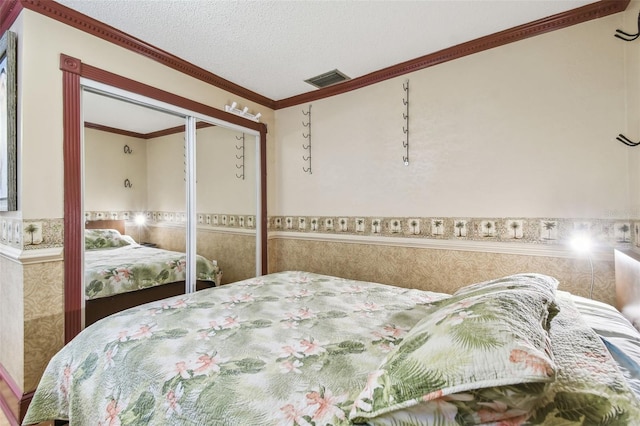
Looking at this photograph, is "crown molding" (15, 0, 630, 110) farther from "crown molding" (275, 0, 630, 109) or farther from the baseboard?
the baseboard

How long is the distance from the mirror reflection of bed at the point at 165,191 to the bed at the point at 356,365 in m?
1.02

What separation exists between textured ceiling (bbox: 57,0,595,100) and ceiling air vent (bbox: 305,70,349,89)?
0.10 m

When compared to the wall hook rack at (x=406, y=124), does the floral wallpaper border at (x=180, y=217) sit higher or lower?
lower

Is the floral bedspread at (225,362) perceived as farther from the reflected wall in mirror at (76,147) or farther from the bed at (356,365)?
the reflected wall in mirror at (76,147)

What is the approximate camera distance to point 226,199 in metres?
2.98

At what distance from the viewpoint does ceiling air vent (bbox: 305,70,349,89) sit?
2.69m

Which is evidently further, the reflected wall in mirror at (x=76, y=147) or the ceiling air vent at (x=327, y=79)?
the ceiling air vent at (x=327, y=79)

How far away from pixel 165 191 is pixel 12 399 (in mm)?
1597

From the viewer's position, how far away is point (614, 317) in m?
1.20

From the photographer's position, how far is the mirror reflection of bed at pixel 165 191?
207cm

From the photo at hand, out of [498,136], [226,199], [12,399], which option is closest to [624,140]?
[498,136]

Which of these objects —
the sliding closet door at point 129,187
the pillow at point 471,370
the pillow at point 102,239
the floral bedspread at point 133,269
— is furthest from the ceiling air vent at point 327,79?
the pillow at point 471,370

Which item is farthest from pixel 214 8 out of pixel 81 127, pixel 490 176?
pixel 490 176

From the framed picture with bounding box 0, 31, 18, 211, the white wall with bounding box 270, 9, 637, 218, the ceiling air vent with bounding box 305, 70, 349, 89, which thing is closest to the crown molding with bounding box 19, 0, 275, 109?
the framed picture with bounding box 0, 31, 18, 211
